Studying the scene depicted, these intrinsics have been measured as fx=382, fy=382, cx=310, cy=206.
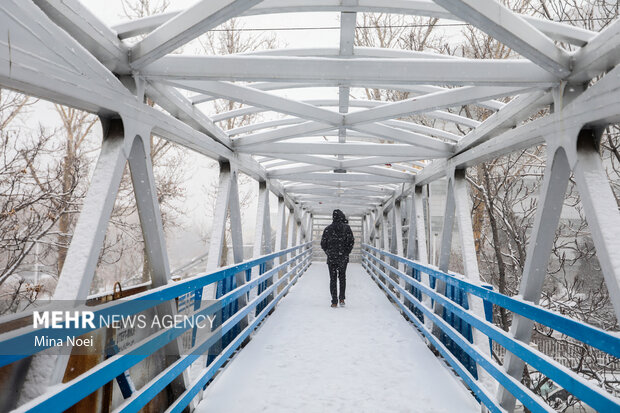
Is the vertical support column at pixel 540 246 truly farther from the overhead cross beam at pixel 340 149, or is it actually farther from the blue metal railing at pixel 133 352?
the overhead cross beam at pixel 340 149

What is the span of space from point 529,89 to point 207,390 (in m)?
3.75

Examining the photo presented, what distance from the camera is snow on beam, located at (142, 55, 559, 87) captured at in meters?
2.92

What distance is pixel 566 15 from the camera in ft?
20.1

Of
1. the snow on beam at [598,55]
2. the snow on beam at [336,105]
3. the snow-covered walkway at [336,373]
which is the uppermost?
the snow on beam at [336,105]

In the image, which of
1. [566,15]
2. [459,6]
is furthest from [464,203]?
[566,15]

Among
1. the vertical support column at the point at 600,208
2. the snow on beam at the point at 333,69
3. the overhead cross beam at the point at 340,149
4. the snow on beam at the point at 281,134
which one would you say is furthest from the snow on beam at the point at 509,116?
the snow on beam at the point at 281,134

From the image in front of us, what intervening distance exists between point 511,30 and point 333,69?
1.23 metres

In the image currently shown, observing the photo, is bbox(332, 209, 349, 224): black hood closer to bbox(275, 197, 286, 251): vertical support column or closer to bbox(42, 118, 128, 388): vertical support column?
bbox(275, 197, 286, 251): vertical support column

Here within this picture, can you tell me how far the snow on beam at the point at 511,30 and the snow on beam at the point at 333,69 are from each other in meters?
0.31

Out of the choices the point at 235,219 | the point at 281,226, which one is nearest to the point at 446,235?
the point at 235,219

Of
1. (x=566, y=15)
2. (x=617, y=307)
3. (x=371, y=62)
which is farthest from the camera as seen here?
(x=566, y=15)

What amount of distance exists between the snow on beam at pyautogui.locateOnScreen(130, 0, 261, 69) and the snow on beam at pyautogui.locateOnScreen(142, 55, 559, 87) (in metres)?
0.23

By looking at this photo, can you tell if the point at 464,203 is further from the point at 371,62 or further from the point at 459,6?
the point at 459,6

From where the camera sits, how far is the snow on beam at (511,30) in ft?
6.98
